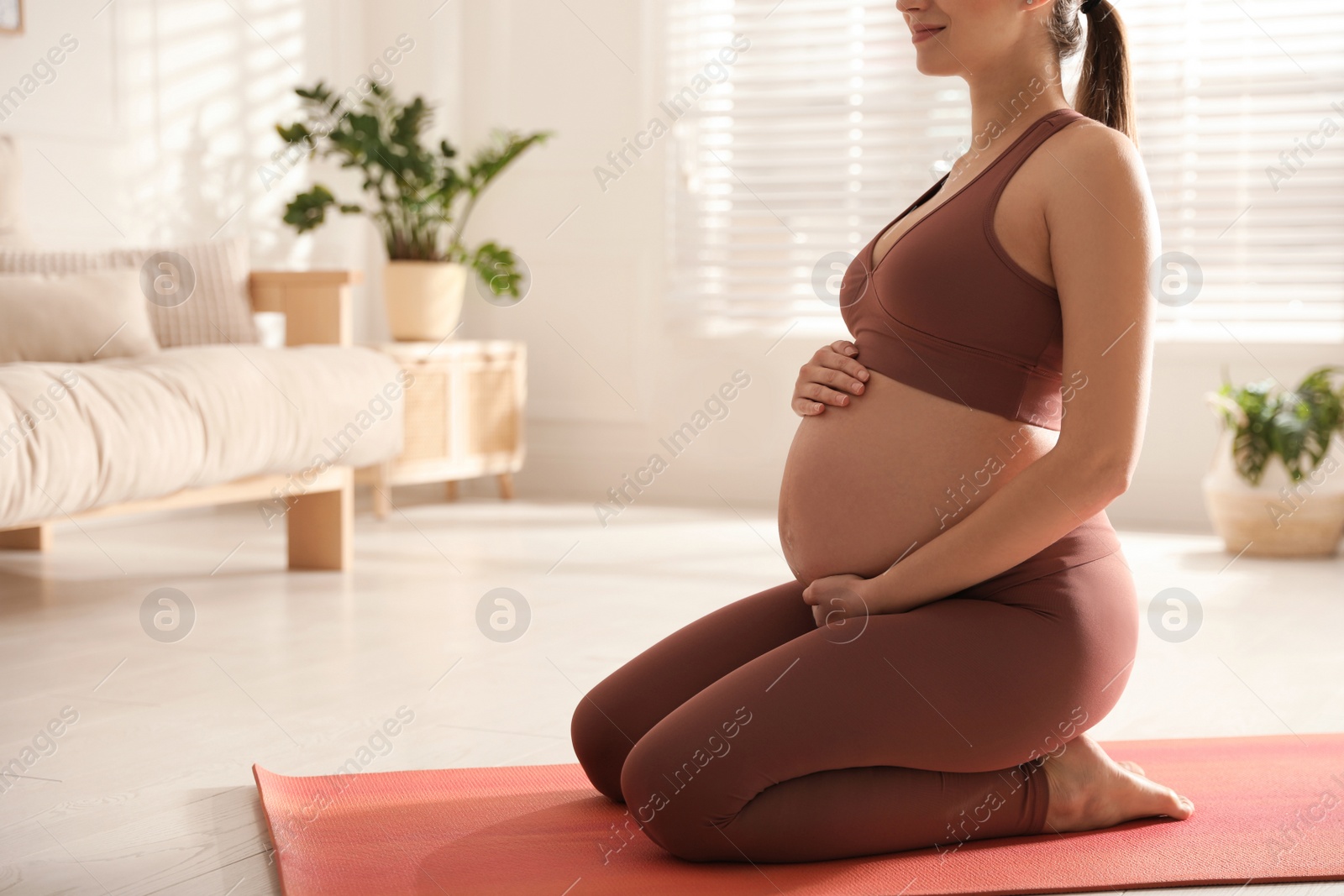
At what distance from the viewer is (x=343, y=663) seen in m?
2.31

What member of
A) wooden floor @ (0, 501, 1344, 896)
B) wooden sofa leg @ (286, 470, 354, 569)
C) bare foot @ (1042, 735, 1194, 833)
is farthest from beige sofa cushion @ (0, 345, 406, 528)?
bare foot @ (1042, 735, 1194, 833)

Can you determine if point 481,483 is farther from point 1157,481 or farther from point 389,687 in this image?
point 389,687

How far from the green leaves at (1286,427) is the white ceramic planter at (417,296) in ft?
8.19

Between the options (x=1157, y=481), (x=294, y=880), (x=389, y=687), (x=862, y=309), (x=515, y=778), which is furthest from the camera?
(x=1157, y=481)

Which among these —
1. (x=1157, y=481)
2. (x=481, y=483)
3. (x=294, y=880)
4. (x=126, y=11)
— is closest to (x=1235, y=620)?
(x=1157, y=481)

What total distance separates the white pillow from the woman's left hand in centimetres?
210

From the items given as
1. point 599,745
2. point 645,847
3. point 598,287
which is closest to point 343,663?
point 599,745

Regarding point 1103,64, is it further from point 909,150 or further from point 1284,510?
point 909,150

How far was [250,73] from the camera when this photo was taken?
4551 millimetres

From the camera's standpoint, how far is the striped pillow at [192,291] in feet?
10.8

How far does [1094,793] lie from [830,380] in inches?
19.9

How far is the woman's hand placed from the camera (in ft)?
4.32

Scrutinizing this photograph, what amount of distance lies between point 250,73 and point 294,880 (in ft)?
12.6

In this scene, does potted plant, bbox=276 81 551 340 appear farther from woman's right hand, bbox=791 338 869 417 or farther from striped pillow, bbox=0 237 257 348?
woman's right hand, bbox=791 338 869 417
